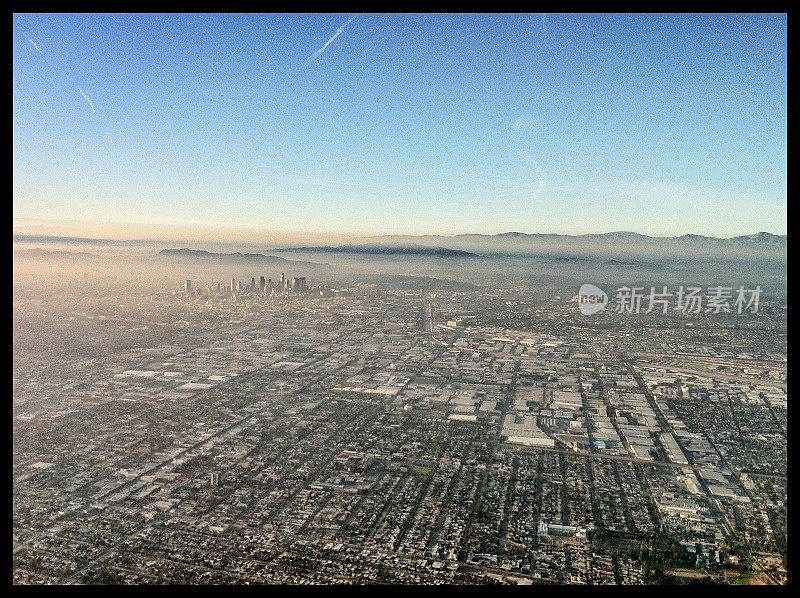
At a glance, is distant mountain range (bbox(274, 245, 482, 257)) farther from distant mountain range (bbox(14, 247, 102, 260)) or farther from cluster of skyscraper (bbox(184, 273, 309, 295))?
distant mountain range (bbox(14, 247, 102, 260))

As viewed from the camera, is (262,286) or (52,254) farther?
(262,286)

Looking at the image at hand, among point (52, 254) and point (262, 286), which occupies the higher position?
point (52, 254)

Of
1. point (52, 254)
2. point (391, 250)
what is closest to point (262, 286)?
point (391, 250)

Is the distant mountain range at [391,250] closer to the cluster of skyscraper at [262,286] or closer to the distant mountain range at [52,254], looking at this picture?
the cluster of skyscraper at [262,286]

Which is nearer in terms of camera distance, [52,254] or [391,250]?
[52,254]

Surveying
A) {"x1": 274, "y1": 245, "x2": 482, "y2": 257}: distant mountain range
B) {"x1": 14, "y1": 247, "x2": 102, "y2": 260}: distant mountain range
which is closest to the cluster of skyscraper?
{"x1": 274, "y1": 245, "x2": 482, "y2": 257}: distant mountain range

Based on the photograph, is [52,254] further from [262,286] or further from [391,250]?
[391,250]
